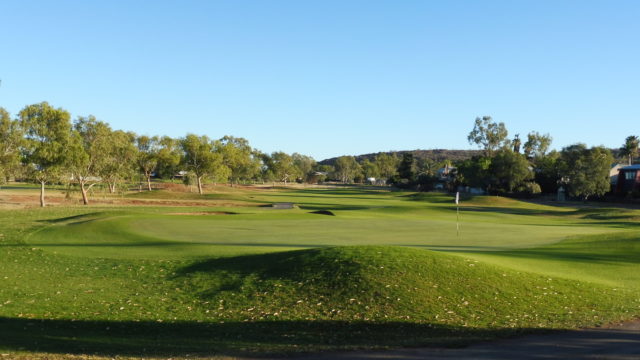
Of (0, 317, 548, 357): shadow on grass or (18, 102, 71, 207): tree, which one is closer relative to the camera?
(0, 317, 548, 357): shadow on grass

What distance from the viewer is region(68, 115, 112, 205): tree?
6061 cm

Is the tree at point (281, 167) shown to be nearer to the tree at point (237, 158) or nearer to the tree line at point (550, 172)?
the tree at point (237, 158)

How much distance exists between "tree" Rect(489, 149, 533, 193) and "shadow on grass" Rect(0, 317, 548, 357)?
93.1 meters

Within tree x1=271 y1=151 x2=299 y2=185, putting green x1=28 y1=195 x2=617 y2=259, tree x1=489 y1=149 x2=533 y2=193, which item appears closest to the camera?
putting green x1=28 y1=195 x2=617 y2=259

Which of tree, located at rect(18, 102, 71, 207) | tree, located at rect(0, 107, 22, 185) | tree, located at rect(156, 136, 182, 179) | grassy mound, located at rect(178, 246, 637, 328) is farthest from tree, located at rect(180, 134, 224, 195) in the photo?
grassy mound, located at rect(178, 246, 637, 328)

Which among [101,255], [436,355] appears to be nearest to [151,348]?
[436,355]

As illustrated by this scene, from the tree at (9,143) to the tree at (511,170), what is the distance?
8692cm

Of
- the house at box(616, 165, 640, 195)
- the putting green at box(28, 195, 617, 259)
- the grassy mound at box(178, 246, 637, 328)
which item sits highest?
the house at box(616, 165, 640, 195)

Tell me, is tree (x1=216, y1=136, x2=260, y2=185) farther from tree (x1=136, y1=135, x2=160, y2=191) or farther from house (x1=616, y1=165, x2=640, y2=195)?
house (x1=616, y1=165, x2=640, y2=195)

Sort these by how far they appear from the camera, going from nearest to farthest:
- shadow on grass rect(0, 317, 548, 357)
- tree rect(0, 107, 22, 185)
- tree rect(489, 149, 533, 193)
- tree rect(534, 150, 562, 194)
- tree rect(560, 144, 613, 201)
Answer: shadow on grass rect(0, 317, 548, 357), tree rect(0, 107, 22, 185), tree rect(560, 144, 613, 201), tree rect(489, 149, 533, 193), tree rect(534, 150, 562, 194)

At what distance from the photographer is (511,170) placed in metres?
96.6

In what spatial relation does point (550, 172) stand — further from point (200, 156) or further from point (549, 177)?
point (200, 156)

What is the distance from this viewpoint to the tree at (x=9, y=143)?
59719 mm

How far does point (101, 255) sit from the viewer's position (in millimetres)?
21359
